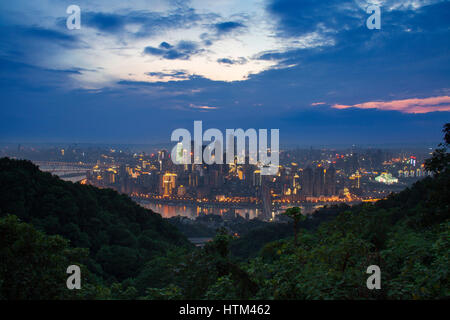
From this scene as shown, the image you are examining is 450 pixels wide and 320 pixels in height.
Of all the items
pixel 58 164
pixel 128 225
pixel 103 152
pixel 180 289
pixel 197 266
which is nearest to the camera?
pixel 180 289

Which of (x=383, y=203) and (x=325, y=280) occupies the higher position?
(x=325, y=280)

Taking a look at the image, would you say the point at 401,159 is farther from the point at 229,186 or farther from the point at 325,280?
the point at 325,280

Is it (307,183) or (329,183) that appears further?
(307,183)

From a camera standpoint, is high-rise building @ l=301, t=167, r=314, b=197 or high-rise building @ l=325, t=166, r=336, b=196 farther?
high-rise building @ l=301, t=167, r=314, b=197

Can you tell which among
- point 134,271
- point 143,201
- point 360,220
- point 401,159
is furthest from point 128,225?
point 401,159

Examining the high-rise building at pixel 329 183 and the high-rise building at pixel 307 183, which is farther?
the high-rise building at pixel 307 183

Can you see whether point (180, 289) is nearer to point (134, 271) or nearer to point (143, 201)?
point (134, 271)

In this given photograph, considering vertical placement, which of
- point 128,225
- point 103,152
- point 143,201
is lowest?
point 143,201
